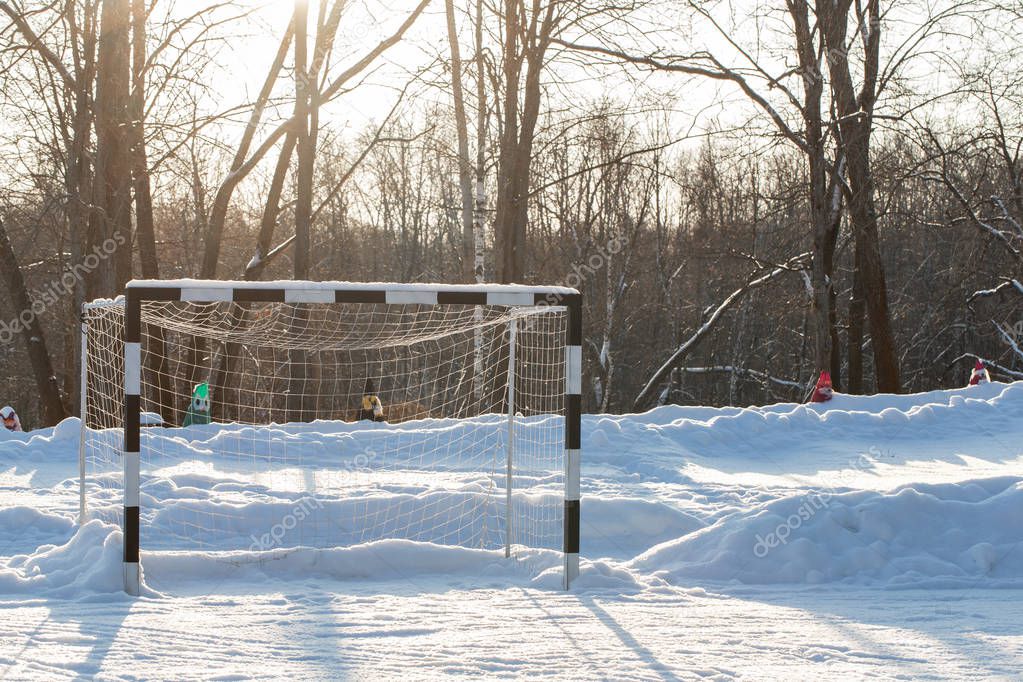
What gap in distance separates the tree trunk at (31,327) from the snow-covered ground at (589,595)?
950cm

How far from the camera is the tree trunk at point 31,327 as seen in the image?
63.3ft

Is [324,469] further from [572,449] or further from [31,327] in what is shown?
[31,327]

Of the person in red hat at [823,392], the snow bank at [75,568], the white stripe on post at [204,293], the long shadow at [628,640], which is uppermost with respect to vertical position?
the white stripe on post at [204,293]

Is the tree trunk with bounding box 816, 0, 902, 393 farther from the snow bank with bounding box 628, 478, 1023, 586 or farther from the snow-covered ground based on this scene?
the snow bank with bounding box 628, 478, 1023, 586

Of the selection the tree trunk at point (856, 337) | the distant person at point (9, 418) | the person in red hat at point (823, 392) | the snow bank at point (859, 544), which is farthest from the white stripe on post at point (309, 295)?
the tree trunk at point (856, 337)

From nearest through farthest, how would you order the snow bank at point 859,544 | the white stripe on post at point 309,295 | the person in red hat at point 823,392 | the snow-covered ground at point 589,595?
the snow-covered ground at point 589,595
the white stripe on post at point 309,295
the snow bank at point 859,544
the person in red hat at point 823,392

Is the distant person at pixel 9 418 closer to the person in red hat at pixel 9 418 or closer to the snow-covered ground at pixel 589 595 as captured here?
the person in red hat at pixel 9 418

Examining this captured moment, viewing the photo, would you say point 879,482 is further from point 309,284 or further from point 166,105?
point 166,105

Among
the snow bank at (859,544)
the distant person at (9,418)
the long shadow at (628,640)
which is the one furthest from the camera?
the distant person at (9,418)

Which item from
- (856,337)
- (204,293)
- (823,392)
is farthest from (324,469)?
(856,337)

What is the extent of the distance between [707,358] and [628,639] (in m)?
30.6

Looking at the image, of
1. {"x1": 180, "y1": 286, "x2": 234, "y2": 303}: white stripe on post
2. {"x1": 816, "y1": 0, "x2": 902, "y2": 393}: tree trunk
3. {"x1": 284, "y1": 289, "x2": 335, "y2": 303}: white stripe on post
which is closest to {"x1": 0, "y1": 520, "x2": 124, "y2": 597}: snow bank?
{"x1": 180, "y1": 286, "x2": 234, "y2": 303}: white stripe on post

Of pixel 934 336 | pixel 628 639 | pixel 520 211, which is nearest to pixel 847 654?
pixel 628 639

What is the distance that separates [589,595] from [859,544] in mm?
2205
